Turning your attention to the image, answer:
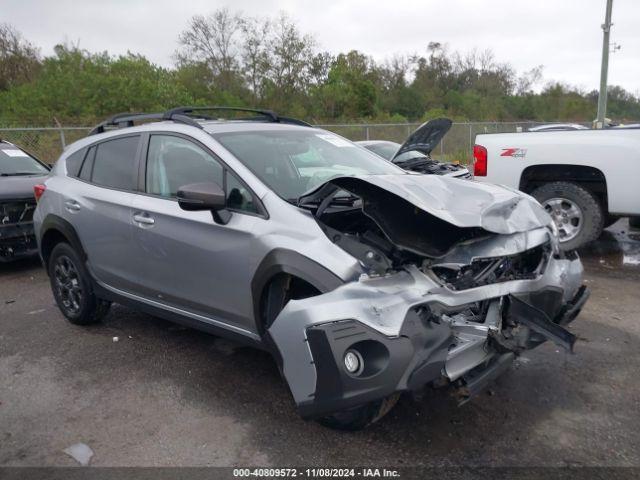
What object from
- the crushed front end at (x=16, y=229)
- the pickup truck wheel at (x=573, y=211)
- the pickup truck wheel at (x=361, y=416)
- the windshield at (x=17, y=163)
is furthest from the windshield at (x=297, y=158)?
the windshield at (x=17, y=163)

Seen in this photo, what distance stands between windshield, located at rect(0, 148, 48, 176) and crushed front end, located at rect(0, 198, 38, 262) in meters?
0.77

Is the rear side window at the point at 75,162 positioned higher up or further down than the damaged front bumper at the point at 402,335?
higher up

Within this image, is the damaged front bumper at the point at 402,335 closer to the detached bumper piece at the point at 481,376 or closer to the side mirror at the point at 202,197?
the detached bumper piece at the point at 481,376

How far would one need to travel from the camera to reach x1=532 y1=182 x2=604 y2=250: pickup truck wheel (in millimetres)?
6367

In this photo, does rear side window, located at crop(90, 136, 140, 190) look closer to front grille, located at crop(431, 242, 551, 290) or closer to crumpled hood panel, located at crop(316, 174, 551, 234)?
crumpled hood panel, located at crop(316, 174, 551, 234)

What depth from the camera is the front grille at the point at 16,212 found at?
6595 millimetres

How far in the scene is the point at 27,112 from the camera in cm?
2216

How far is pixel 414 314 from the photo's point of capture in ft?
8.17

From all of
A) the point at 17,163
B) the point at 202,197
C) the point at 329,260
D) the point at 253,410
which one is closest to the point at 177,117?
the point at 202,197

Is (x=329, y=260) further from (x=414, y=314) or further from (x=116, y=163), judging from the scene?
(x=116, y=163)

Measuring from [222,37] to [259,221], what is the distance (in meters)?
33.2

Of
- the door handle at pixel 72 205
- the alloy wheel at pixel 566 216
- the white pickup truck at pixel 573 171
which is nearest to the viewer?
the door handle at pixel 72 205

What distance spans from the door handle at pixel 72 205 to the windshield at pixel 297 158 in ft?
5.36

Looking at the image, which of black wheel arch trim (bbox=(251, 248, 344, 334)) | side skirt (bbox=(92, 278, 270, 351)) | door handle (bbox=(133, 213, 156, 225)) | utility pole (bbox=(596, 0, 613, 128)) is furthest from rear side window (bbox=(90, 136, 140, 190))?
utility pole (bbox=(596, 0, 613, 128))
